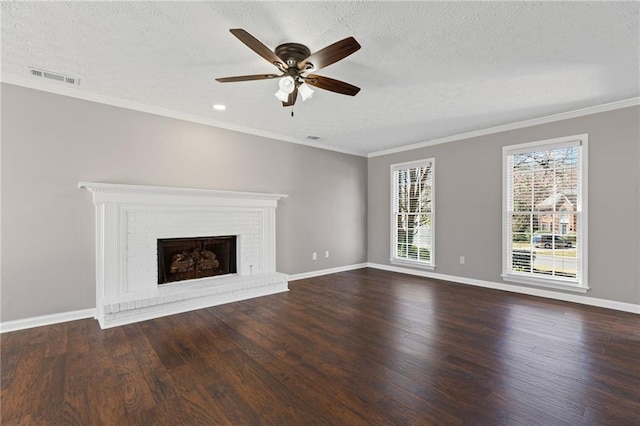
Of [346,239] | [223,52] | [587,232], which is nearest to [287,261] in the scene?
[346,239]

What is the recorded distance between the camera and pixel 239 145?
473 cm

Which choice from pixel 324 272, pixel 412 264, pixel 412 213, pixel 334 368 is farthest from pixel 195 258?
pixel 412 213

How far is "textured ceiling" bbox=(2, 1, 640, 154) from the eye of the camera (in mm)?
2062

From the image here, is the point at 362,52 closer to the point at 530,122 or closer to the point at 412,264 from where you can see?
the point at 530,122

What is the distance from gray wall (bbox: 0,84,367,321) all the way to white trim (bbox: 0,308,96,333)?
5 cm

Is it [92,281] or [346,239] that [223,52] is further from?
[346,239]

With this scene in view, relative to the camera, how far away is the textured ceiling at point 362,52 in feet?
6.77

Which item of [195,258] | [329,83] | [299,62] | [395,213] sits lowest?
[195,258]

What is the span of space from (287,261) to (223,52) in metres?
3.53

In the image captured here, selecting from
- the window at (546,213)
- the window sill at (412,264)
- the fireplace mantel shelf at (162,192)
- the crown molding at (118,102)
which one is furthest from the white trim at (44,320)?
the window at (546,213)

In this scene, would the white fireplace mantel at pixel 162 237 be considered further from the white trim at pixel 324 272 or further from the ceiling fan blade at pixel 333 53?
the ceiling fan blade at pixel 333 53

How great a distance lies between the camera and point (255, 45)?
2.03 m

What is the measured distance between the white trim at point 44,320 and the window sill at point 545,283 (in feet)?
18.4

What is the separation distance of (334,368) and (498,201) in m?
3.89
